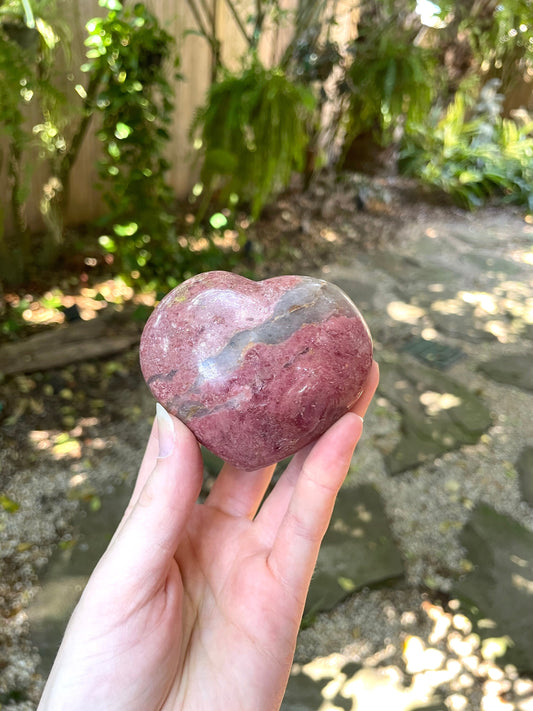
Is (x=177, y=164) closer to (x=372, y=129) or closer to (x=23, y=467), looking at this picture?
(x=372, y=129)

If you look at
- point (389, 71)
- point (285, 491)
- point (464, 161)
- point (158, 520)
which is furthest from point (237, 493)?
point (464, 161)

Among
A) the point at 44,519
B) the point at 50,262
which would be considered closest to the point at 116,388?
the point at 44,519

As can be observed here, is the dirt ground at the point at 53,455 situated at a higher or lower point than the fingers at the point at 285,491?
lower

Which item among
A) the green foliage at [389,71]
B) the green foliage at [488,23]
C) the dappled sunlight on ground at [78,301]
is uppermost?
the green foliage at [488,23]

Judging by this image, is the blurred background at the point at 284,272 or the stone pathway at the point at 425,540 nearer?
the stone pathway at the point at 425,540

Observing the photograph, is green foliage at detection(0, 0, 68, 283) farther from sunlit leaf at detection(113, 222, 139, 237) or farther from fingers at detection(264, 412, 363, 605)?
fingers at detection(264, 412, 363, 605)

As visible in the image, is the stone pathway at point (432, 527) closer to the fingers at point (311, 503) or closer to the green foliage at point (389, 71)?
the fingers at point (311, 503)

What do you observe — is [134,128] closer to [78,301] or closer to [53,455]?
[78,301]

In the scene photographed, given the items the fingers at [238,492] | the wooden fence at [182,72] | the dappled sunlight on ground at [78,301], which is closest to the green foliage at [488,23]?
the wooden fence at [182,72]
